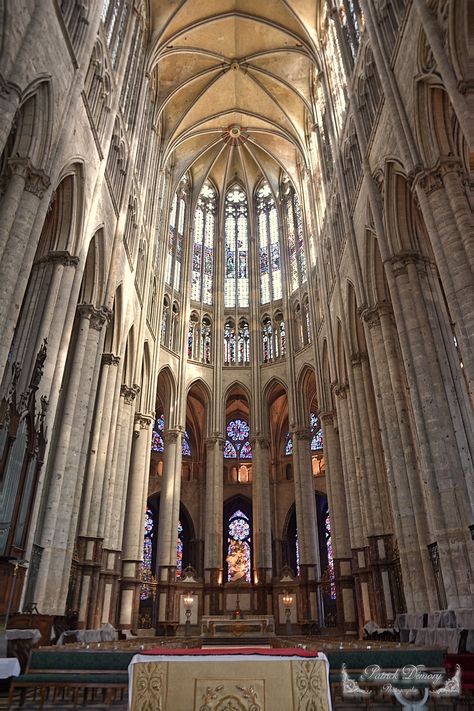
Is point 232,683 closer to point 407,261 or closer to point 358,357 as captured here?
point 407,261

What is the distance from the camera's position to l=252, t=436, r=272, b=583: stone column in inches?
1031

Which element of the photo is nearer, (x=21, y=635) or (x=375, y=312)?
(x=21, y=635)

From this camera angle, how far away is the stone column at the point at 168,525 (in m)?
23.9

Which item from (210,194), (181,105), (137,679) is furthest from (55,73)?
(210,194)

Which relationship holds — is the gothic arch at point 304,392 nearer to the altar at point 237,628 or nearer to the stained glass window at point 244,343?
the stained glass window at point 244,343

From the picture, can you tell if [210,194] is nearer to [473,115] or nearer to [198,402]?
[198,402]

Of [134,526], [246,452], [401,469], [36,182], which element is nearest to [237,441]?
[246,452]

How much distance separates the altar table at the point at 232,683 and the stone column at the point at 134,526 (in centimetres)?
1703

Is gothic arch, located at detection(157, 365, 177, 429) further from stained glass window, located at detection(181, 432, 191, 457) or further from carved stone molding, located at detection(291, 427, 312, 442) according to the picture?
carved stone molding, located at detection(291, 427, 312, 442)

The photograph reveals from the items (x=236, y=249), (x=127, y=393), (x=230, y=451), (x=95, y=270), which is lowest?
(x=127, y=393)

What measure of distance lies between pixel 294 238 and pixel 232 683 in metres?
29.2

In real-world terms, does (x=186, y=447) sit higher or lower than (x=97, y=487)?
higher

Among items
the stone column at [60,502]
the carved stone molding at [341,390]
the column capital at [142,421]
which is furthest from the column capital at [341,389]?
the stone column at [60,502]

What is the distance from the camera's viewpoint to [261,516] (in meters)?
26.8
